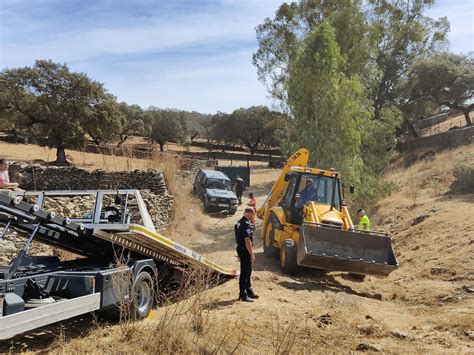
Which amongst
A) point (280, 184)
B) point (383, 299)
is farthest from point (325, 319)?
point (280, 184)

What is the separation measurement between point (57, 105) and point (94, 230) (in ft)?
98.2

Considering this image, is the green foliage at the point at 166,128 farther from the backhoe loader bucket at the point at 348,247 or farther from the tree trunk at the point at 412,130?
the backhoe loader bucket at the point at 348,247

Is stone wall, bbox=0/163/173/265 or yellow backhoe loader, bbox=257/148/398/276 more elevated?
stone wall, bbox=0/163/173/265

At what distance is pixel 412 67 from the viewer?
129ft

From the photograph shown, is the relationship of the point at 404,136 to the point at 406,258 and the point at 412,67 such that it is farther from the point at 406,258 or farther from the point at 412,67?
the point at 406,258

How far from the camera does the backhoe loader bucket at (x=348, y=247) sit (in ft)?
33.7

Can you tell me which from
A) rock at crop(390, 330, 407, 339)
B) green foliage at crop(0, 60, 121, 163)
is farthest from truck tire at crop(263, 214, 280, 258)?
green foliage at crop(0, 60, 121, 163)

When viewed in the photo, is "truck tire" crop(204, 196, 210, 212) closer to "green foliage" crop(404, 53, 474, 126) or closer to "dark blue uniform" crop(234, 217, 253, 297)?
"dark blue uniform" crop(234, 217, 253, 297)

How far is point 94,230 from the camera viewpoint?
20.8ft

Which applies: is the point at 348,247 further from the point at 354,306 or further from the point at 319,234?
the point at 354,306

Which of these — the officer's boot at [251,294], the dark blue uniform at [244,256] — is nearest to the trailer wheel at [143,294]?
the dark blue uniform at [244,256]

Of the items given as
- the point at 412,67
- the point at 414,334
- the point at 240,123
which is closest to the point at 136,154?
the point at 414,334

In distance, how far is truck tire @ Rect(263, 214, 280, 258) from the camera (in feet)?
42.4

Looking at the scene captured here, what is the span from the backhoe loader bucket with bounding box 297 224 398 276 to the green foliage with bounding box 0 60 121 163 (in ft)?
83.5
